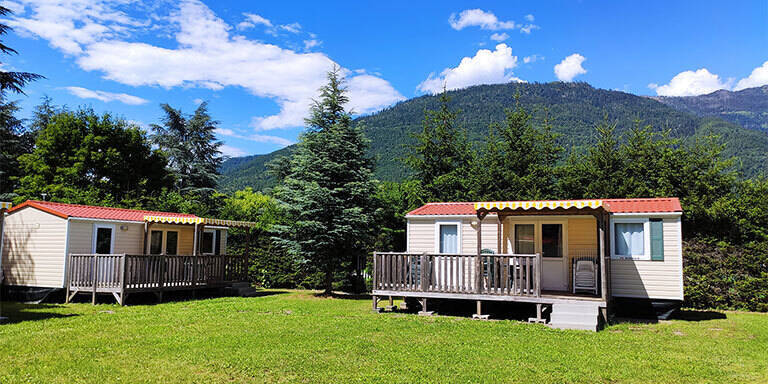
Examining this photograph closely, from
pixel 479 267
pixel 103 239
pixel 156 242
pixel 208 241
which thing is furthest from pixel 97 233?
pixel 479 267

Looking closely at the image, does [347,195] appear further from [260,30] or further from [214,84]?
[214,84]

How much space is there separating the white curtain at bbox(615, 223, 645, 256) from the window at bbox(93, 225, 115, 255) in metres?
14.2

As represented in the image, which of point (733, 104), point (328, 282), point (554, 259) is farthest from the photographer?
point (733, 104)

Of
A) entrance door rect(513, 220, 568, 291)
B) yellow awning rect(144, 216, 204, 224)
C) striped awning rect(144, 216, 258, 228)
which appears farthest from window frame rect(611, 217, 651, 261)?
yellow awning rect(144, 216, 204, 224)

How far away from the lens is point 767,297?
13.0 metres

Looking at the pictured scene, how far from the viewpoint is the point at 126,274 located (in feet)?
44.1

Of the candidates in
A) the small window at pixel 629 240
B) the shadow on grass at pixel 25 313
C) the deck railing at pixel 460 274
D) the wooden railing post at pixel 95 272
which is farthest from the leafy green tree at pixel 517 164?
the shadow on grass at pixel 25 313

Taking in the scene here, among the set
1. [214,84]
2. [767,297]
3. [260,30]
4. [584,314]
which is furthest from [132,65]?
[767,297]

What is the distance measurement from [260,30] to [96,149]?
56.6 feet

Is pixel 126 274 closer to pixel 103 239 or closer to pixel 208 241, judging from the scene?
pixel 103 239

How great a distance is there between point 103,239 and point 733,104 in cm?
18683

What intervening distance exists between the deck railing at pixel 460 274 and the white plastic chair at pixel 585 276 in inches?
41.8

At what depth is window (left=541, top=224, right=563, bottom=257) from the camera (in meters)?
12.7

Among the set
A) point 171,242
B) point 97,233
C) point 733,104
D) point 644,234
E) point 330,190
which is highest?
point 733,104
